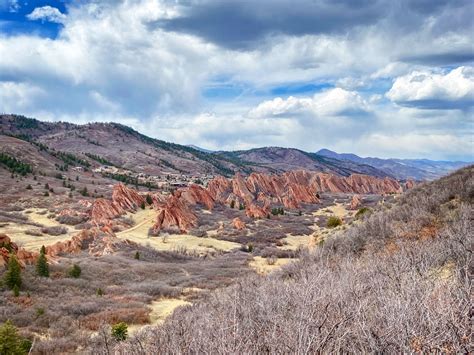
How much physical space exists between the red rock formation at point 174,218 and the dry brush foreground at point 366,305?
3855 centimetres

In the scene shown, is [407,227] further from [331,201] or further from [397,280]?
[331,201]

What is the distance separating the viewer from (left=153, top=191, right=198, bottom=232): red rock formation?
54.4 meters

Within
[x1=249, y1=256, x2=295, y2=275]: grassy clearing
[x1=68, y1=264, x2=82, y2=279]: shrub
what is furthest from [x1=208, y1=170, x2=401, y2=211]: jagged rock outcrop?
[x1=68, y1=264, x2=82, y2=279]: shrub

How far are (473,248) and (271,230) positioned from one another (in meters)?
48.1

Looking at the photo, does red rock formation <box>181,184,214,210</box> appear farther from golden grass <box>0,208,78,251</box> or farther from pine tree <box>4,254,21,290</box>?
pine tree <box>4,254,21,290</box>

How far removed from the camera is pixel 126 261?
3297 cm

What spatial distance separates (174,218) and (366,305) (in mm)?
50843

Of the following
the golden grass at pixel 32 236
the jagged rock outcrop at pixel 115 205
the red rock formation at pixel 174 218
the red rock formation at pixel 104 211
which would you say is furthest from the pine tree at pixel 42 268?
the red rock formation at pixel 104 211

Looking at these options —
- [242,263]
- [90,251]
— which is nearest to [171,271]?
[242,263]

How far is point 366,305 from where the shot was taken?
7254mm

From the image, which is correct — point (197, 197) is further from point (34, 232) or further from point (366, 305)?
point (366, 305)

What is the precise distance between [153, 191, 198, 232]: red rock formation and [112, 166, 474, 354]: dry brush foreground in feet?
126

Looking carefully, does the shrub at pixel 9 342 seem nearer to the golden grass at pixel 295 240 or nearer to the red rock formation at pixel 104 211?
the golden grass at pixel 295 240

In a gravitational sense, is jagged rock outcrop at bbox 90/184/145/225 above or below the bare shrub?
above
